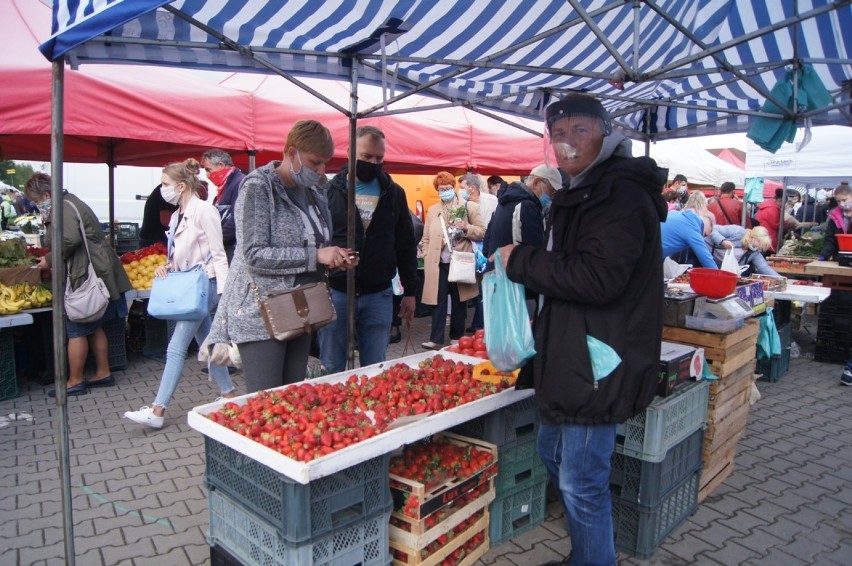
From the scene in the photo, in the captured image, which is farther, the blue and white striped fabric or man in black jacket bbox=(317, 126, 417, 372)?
man in black jacket bbox=(317, 126, 417, 372)

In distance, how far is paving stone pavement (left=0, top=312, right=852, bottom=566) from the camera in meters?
3.19

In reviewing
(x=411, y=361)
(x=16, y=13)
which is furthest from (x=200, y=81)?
(x=411, y=361)

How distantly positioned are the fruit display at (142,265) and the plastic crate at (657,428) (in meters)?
5.23

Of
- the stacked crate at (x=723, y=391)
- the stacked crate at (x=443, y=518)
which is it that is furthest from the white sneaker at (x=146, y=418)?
the stacked crate at (x=723, y=391)

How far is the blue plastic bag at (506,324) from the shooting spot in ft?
8.10

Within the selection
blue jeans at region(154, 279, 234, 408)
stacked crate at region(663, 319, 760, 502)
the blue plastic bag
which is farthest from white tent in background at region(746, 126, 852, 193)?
Answer: blue jeans at region(154, 279, 234, 408)

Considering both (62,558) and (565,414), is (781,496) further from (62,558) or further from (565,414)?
(62,558)

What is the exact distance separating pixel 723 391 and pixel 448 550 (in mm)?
2160

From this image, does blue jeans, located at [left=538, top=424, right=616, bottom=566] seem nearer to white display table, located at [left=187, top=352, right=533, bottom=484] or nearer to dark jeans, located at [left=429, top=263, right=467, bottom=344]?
white display table, located at [left=187, top=352, right=533, bottom=484]

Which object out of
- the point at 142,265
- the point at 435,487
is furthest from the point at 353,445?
the point at 142,265

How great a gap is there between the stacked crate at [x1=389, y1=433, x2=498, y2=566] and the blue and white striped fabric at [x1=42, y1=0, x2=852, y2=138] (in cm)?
240

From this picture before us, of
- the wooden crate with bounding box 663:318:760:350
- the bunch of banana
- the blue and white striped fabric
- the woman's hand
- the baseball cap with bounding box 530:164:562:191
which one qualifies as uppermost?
the blue and white striped fabric

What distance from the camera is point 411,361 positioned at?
12.3 ft

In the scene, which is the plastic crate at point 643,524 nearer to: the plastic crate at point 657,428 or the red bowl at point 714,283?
the plastic crate at point 657,428
